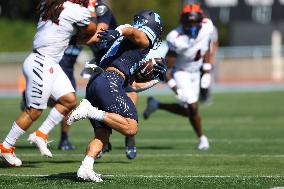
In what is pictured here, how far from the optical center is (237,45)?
35406 millimetres

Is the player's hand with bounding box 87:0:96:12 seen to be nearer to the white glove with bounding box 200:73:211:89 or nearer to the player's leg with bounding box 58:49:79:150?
the player's leg with bounding box 58:49:79:150

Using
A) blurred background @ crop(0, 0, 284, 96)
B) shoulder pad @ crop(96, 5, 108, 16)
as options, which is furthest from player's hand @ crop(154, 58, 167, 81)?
blurred background @ crop(0, 0, 284, 96)

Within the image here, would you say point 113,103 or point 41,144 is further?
point 41,144

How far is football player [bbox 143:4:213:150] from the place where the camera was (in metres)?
13.1

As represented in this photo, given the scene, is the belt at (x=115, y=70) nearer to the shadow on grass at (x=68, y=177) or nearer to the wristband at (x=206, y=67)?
the shadow on grass at (x=68, y=177)

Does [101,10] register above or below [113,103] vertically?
below

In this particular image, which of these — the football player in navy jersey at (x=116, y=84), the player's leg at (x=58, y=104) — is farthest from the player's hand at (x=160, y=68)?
the player's leg at (x=58, y=104)

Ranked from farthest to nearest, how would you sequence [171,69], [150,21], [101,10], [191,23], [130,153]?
1. [171,69]
2. [191,23]
3. [101,10]
4. [130,153]
5. [150,21]

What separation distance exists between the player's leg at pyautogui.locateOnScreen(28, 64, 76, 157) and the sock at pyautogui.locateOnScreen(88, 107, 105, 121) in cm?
148

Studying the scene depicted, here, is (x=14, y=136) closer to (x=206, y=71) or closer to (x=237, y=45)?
(x=206, y=71)

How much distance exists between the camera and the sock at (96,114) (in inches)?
348

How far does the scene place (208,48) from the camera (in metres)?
13.4

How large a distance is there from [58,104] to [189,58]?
326 cm

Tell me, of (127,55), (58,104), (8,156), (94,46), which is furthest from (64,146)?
(127,55)
